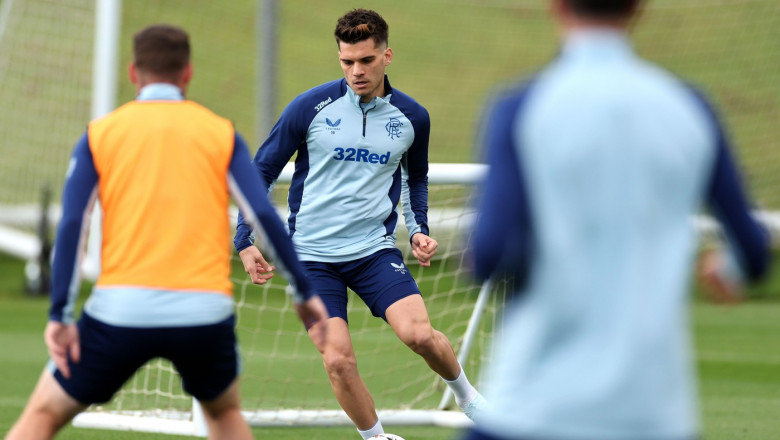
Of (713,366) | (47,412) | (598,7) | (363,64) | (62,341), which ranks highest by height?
(598,7)

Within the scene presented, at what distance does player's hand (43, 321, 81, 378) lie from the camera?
10.9 feet

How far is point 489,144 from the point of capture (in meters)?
2.34

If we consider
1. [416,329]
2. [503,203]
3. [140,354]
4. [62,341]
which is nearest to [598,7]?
[503,203]

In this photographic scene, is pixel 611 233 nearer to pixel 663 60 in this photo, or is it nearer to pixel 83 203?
pixel 83 203

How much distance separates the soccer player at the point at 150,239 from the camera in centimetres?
325

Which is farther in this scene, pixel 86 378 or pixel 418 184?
pixel 418 184

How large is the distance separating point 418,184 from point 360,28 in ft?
2.79

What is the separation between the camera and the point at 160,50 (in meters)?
3.41

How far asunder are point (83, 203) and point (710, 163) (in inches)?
70.0

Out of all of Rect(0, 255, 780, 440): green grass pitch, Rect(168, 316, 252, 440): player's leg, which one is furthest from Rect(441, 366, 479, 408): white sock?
Rect(168, 316, 252, 440): player's leg

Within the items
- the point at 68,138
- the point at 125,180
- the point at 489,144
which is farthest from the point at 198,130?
the point at 68,138

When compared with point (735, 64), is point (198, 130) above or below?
above

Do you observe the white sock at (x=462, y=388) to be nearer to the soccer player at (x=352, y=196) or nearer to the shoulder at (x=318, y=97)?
the soccer player at (x=352, y=196)

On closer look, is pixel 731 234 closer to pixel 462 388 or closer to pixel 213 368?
pixel 213 368
